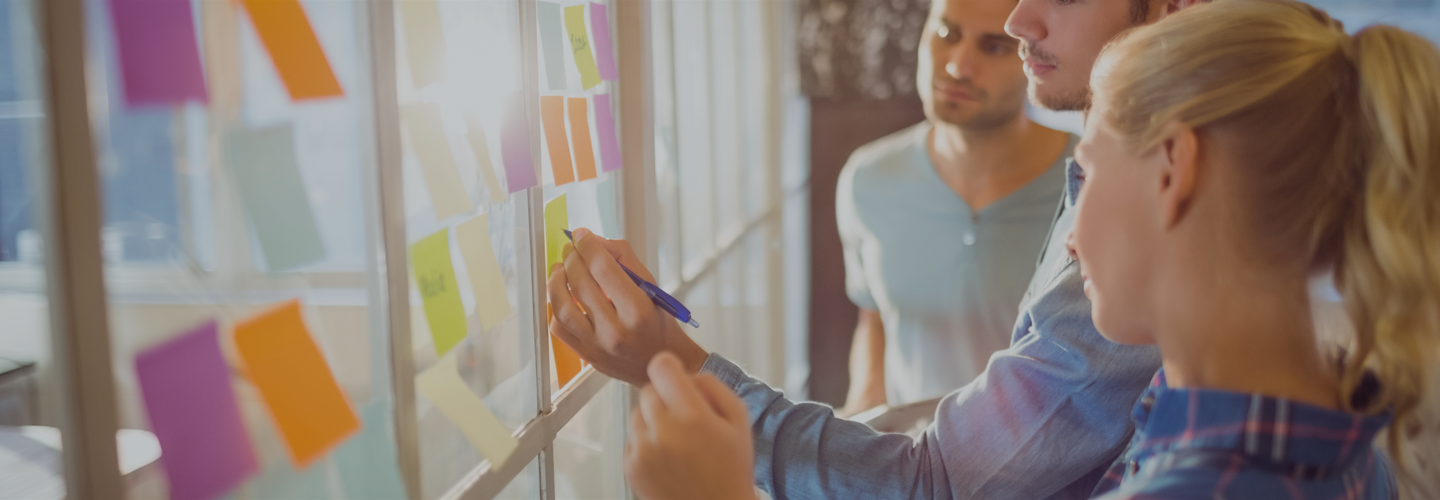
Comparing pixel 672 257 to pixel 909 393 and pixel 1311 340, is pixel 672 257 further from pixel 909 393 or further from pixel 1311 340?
pixel 1311 340

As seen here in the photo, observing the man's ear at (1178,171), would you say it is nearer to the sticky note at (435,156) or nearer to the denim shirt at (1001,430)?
the denim shirt at (1001,430)

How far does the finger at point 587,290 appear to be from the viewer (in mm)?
878

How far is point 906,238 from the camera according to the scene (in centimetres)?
204

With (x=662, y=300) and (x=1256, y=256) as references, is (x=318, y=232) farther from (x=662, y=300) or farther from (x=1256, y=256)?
(x=1256, y=256)

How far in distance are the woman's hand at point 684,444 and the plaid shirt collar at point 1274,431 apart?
35 centimetres

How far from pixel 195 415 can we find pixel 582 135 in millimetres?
619

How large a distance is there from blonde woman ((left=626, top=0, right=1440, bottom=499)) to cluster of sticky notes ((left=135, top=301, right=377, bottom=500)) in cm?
22

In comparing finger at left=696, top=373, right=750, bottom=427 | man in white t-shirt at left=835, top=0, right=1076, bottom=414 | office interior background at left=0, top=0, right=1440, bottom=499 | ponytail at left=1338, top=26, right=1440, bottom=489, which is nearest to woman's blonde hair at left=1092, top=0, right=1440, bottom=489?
ponytail at left=1338, top=26, right=1440, bottom=489

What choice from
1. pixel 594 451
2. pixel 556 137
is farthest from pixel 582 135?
pixel 594 451

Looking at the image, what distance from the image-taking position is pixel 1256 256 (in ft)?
2.37

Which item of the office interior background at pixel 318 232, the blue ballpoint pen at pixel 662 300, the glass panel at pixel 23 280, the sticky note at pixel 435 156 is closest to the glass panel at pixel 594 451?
the office interior background at pixel 318 232

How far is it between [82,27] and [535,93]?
53 cm

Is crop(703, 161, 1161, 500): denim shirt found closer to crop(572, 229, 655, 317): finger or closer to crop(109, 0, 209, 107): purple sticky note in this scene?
crop(572, 229, 655, 317): finger

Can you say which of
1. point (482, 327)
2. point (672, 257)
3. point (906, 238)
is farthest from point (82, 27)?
point (906, 238)
